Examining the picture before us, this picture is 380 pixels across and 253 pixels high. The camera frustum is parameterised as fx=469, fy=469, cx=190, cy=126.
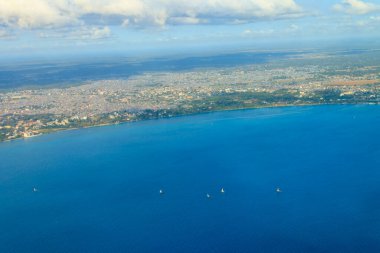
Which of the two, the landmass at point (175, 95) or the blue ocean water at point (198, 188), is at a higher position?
the landmass at point (175, 95)

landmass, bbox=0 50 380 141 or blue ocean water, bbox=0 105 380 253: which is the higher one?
landmass, bbox=0 50 380 141

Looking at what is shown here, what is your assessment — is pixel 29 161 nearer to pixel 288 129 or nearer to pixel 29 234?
pixel 29 234

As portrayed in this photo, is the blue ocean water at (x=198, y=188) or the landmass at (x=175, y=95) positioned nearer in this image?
the blue ocean water at (x=198, y=188)

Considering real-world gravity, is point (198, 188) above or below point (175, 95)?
below

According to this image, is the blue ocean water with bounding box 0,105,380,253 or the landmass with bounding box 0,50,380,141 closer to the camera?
the blue ocean water with bounding box 0,105,380,253

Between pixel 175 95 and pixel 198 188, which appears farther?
pixel 175 95
